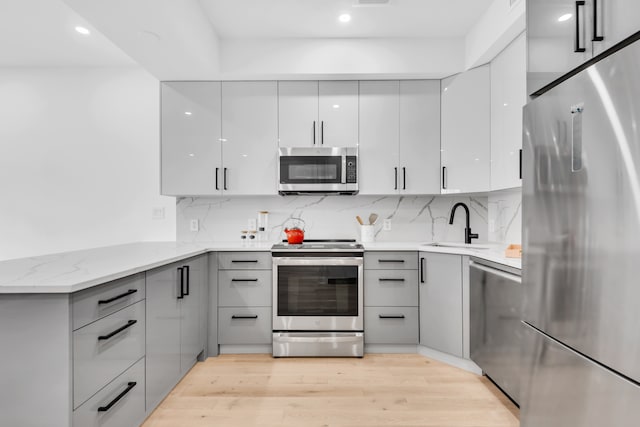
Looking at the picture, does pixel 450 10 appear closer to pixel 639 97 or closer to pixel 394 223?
pixel 394 223

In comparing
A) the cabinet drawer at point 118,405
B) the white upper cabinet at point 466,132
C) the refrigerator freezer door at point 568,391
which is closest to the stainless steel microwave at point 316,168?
the white upper cabinet at point 466,132

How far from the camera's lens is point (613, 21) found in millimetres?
1072

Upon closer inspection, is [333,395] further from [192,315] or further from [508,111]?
[508,111]

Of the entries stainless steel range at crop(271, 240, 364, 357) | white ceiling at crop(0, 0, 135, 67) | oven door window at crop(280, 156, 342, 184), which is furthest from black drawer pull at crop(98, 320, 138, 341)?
white ceiling at crop(0, 0, 135, 67)

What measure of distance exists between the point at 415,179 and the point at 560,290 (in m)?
2.02

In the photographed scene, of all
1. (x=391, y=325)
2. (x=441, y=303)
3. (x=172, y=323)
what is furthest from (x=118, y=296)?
(x=441, y=303)

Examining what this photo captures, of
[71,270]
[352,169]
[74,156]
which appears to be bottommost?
[71,270]

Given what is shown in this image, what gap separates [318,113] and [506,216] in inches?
72.7

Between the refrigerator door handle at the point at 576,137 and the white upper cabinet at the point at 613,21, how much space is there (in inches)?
6.9

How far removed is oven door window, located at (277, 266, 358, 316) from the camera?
2.91 m

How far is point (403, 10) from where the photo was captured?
2.64 meters

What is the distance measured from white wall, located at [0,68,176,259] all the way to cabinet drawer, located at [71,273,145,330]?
181 centimetres

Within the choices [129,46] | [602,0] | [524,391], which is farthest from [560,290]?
[129,46]

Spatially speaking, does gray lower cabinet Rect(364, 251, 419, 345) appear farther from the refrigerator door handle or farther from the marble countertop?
the refrigerator door handle
